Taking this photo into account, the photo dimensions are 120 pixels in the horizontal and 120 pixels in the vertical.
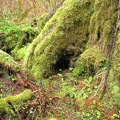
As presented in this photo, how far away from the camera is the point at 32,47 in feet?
22.6

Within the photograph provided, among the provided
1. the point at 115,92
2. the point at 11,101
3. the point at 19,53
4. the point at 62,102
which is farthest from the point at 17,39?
the point at 115,92

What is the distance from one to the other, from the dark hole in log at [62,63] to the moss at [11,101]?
1619mm

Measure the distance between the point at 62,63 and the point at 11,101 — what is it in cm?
210

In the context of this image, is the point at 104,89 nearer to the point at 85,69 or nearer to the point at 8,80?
the point at 85,69

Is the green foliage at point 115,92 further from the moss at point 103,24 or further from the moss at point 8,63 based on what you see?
the moss at point 8,63

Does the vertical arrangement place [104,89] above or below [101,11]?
below

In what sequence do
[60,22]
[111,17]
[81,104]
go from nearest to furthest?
[81,104] → [111,17] → [60,22]

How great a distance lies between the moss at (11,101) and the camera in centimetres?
454

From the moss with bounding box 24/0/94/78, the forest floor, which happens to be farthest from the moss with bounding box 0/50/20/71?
the moss with bounding box 24/0/94/78

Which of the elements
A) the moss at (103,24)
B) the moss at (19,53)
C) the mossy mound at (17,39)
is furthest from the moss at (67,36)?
the mossy mound at (17,39)

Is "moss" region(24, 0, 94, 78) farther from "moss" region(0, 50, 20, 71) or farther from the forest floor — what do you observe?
"moss" region(0, 50, 20, 71)

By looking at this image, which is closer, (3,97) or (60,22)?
(3,97)

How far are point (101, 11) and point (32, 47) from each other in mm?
2074

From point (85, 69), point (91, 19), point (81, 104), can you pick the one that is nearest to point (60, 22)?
point (91, 19)
